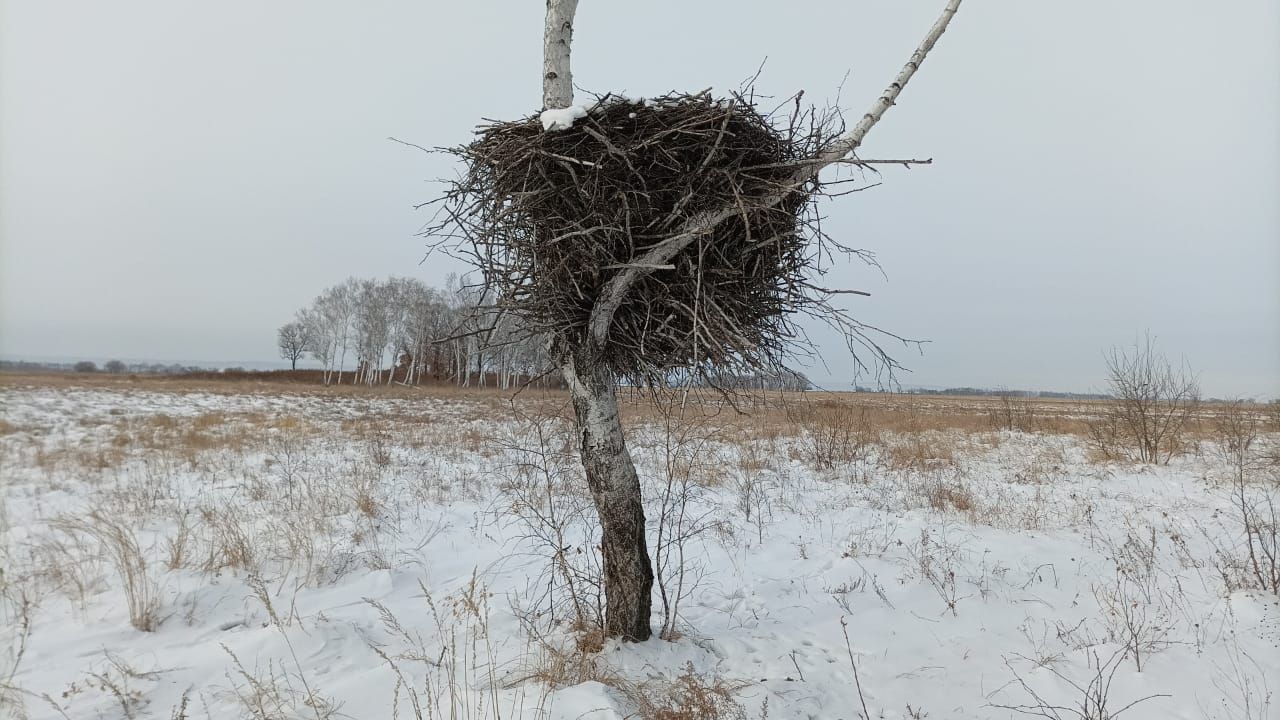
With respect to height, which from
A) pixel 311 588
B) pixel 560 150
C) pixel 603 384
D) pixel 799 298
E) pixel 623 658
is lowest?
pixel 311 588

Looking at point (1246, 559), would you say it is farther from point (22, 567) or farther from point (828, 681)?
point (22, 567)

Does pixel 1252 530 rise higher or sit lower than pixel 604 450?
lower

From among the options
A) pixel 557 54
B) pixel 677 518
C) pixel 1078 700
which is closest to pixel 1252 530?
pixel 1078 700

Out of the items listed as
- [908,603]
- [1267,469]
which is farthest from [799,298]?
[1267,469]

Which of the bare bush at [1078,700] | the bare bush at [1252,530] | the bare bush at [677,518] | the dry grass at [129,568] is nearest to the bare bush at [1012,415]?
the bare bush at [1252,530]

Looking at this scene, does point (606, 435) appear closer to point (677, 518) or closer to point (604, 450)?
point (604, 450)

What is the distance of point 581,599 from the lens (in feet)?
10.5

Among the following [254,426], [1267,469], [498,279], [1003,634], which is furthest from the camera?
[254,426]

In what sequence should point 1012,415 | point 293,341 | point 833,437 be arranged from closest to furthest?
point 833,437 → point 1012,415 → point 293,341

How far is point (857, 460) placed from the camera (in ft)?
33.1

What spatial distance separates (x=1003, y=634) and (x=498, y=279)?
400 cm

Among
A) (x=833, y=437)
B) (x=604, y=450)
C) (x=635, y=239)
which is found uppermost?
(x=635, y=239)

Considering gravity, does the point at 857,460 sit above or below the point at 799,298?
below

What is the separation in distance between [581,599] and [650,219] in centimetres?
Answer: 236
